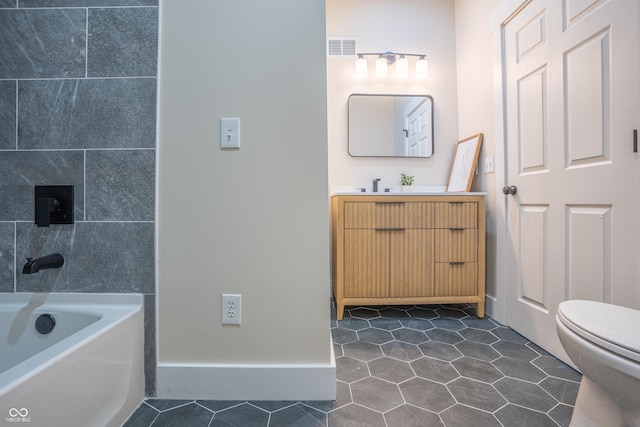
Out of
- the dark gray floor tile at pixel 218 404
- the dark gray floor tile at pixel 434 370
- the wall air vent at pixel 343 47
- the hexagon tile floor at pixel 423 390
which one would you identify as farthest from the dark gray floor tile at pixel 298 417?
the wall air vent at pixel 343 47

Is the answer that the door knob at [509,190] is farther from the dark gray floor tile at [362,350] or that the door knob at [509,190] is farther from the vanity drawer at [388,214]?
the dark gray floor tile at [362,350]

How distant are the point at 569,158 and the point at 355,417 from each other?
4.67 ft

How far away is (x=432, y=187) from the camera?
90.5 inches

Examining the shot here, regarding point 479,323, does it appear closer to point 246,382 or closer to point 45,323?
point 246,382

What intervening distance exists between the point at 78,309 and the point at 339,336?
1180mm

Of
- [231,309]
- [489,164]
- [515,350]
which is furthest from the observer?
[489,164]

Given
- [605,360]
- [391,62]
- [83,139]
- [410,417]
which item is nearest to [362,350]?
[410,417]

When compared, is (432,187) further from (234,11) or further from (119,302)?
(119,302)

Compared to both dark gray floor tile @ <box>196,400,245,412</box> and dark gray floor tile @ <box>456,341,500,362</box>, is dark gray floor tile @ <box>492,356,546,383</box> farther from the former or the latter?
dark gray floor tile @ <box>196,400,245,412</box>

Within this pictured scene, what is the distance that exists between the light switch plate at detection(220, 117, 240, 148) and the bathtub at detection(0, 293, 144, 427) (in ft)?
2.16

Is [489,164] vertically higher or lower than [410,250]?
higher

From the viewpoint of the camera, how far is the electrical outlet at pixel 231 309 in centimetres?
107

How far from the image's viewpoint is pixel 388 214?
1802 mm

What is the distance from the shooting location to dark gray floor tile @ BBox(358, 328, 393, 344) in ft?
5.10
